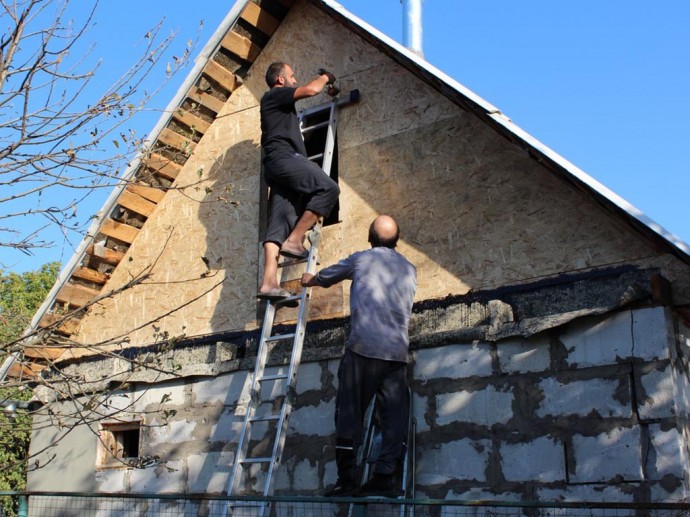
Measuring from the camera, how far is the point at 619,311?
5.42 metres

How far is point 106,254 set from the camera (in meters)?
8.34

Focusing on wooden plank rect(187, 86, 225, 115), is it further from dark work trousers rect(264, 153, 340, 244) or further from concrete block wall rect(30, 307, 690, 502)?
concrete block wall rect(30, 307, 690, 502)

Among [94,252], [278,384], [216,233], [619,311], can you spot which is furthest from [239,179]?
[619,311]

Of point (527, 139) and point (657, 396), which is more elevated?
point (527, 139)

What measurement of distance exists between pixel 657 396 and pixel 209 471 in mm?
3481

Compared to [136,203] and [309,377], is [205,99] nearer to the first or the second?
[136,203]

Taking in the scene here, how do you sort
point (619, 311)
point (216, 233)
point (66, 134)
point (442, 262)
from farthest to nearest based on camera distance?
point (216, 233) < point (442, 262) < point (66, 134) < point (619, 311)

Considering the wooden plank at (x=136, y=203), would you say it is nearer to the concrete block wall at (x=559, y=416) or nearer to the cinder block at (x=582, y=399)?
the concrete block wall at (x=559, y=416)

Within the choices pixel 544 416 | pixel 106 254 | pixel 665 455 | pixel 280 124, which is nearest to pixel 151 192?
pixel 106 254

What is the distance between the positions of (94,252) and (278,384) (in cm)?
253

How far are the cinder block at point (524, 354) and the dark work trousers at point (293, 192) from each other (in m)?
1.71

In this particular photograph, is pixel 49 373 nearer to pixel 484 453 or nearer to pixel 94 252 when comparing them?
pixel 94 252

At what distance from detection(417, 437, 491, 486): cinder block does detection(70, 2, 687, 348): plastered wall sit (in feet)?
3.59

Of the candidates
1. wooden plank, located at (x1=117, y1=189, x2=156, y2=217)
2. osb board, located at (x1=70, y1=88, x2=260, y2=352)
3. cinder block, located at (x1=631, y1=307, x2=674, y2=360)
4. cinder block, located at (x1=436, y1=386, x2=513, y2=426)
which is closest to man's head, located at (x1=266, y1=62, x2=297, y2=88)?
osb board, located at (x1=70, y1=88, x2=260, y2=352)
